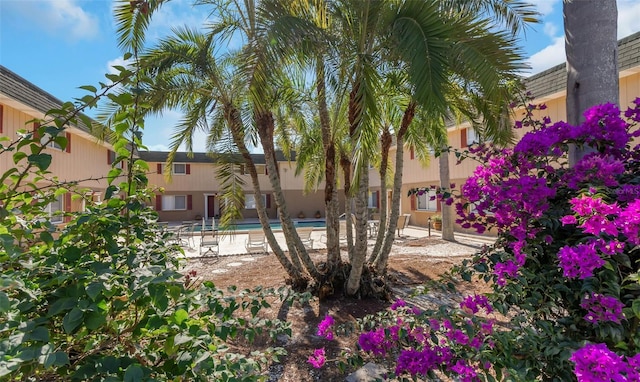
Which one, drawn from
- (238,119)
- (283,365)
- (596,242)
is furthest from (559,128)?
(238,119)

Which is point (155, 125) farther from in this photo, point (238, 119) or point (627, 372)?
point (627, 372)

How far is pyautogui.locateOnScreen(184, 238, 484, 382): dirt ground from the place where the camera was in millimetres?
4039

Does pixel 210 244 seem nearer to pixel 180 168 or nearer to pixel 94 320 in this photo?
pixel 94 320

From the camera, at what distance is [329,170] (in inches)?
241

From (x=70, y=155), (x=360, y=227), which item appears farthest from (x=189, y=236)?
(x=360, y=227)

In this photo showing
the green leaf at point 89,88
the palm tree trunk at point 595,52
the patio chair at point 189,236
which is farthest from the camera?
the patio chair at point 189,236

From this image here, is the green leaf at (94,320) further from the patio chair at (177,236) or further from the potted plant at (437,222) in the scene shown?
the potted plant at (437,222)

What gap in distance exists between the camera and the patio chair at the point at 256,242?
1249cm

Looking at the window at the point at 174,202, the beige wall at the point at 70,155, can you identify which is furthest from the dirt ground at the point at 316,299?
the window at the point at 174,202

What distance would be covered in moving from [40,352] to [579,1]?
13.4 feet

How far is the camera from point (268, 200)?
29547 millimetres

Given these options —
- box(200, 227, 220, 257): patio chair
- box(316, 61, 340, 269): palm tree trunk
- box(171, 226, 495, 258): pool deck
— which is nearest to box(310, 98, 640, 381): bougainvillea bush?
box(316, 61, 340, 269): palm tree trunk

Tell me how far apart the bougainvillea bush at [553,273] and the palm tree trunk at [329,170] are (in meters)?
3.78

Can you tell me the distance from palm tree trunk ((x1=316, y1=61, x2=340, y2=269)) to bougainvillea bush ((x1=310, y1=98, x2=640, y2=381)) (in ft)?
12.4
